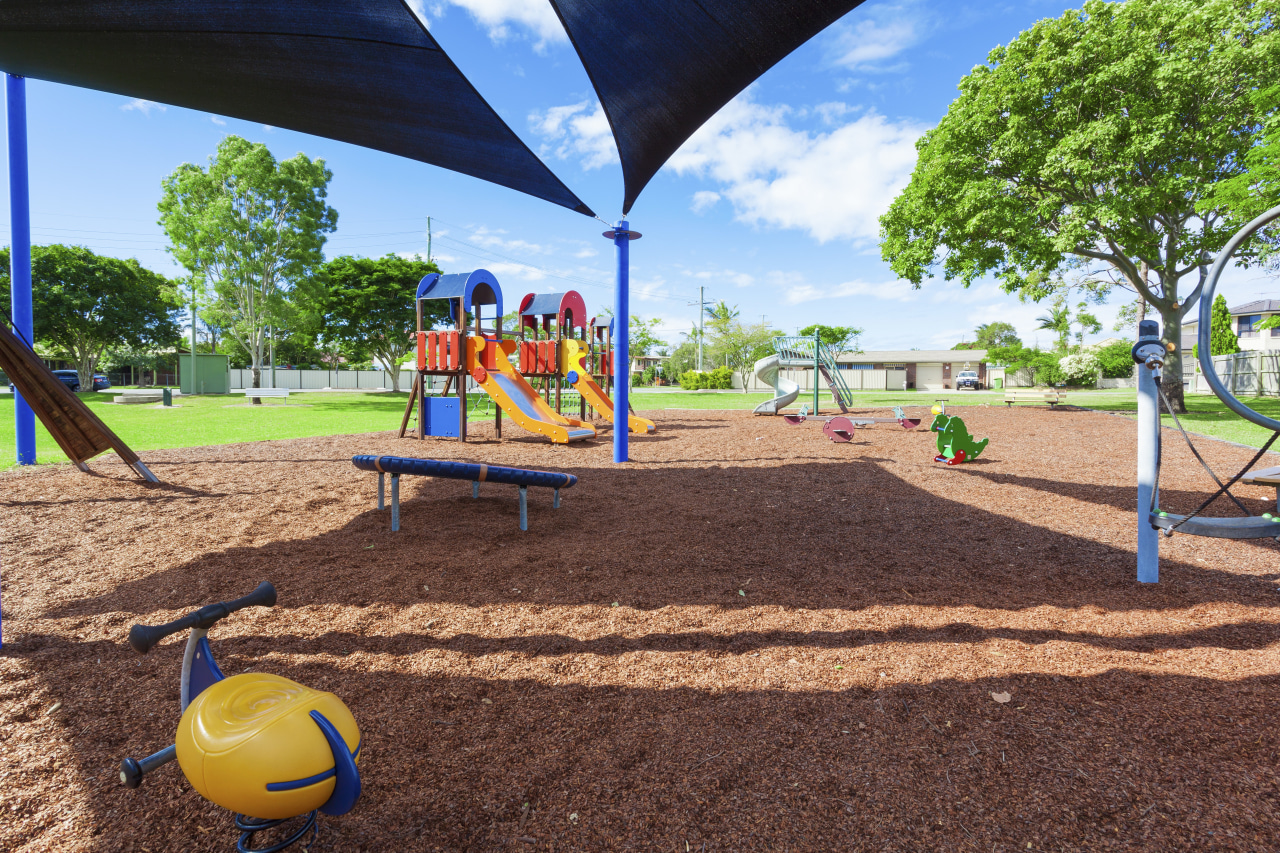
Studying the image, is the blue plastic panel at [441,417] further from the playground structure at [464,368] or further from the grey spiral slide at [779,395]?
the grey spiral slide at [779,395]

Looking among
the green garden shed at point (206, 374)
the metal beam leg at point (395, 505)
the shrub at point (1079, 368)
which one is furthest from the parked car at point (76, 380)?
the shrub at point (1079, 368)

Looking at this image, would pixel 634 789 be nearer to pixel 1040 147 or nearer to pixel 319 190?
pixel 1040 147

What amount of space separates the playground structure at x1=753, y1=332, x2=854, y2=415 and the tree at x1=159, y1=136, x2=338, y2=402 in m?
19.8

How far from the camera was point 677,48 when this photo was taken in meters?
4.18

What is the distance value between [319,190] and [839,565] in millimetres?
29554

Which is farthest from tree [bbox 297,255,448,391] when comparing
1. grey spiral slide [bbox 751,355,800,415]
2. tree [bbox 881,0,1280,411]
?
tree [bbox 881,0,1280,411]

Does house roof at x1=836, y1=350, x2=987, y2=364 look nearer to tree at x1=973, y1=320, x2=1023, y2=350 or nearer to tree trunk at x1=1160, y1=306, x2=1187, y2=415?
tree at x1=973, y1=320, x2=1023, y2=350

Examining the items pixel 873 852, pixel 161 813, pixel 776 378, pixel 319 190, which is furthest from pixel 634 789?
pixel 319 190

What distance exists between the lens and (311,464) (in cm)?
817

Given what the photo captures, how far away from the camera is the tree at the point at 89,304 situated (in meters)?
33.0

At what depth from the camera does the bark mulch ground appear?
1.80 metres

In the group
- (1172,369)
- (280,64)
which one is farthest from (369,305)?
(1172,369)

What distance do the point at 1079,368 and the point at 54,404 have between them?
175 ft

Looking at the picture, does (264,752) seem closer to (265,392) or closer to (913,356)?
(265,392)
